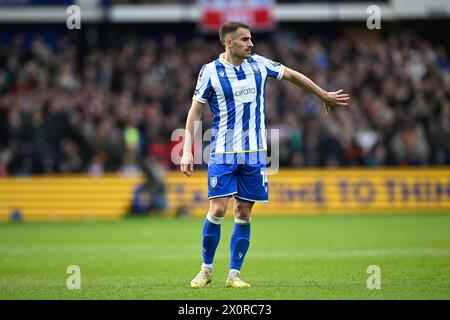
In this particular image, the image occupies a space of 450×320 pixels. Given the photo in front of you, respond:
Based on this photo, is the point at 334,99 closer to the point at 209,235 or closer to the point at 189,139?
the point at 189,139

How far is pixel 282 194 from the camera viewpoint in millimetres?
22406

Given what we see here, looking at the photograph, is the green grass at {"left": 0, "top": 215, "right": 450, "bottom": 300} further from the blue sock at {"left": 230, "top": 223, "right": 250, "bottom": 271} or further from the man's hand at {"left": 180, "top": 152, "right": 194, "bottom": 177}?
the man's hand at {"left": 180, "top": 152, "right": 194, "bottom": 177}

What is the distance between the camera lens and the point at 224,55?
28.4 ft

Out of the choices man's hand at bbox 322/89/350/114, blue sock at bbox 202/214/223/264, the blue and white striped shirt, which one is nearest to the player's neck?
the blue and white striped shirt

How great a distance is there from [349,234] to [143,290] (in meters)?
8.26

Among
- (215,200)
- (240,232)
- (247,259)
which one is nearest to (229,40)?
(215,200)

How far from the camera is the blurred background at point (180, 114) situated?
22109 mm

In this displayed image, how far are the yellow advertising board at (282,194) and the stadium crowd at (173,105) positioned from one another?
2.03 ft

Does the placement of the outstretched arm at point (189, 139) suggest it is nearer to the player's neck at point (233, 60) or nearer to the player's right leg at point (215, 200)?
the player's right leg at point (215, 200)

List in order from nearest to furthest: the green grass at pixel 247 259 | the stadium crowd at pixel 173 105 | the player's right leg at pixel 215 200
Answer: the green grass at pixel 247 259 → the player's right leg at pixel 215 200 → the stadium crowd at pixel 173 105

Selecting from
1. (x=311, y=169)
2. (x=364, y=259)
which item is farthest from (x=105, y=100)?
(x=364, y=259)

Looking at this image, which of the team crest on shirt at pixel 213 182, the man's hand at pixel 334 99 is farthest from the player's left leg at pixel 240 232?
the man's hand at pixel 334 99

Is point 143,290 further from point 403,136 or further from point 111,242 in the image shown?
point 403,136

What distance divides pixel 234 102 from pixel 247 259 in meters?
3.58
